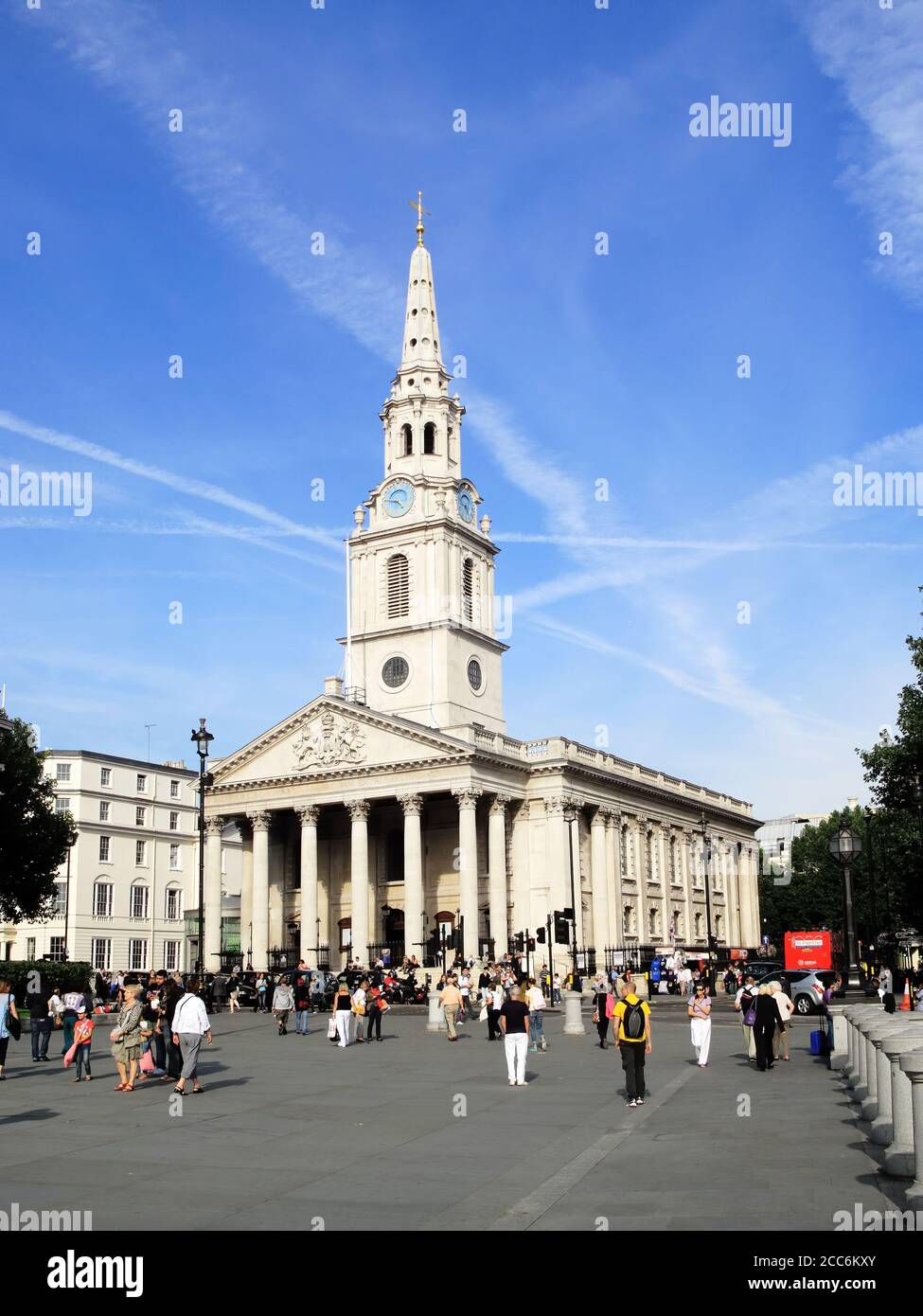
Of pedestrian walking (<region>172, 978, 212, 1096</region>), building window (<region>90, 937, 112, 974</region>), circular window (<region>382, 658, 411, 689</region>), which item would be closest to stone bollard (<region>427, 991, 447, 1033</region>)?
pedestrian walking (<region>172, 978, 212, 1096</region>)

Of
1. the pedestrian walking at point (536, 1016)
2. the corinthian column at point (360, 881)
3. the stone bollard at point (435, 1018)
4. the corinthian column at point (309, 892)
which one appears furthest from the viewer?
the corinthian column at point (309, 892)

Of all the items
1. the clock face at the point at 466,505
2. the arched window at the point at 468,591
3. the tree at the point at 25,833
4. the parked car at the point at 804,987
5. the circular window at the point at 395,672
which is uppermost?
the clock face at the point at 466,505

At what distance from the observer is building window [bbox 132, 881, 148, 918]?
3447 inches

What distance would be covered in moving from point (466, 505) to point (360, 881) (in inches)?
996

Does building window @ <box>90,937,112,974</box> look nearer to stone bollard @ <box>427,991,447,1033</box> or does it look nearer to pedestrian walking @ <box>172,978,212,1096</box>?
stone bollard @ <box>427,991,447,1033</box>

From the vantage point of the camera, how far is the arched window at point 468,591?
79.4 metres

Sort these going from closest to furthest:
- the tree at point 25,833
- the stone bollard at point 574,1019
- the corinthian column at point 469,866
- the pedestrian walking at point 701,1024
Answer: the pedestrian walking at point 701,1024 → the stone bollard at point 574,1019 → the tree at point 25,833 → the corinthian column at point 469,866

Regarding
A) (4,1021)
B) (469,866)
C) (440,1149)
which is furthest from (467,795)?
(440,1149)

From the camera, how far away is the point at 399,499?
261 ft

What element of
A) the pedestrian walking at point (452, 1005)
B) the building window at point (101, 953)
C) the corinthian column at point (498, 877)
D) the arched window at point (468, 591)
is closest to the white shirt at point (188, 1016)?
the pedestrian walking at point (452, 1005)

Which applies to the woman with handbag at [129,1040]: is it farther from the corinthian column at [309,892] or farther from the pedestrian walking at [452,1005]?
the corinthian column at [309,892]

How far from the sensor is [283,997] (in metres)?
37.8

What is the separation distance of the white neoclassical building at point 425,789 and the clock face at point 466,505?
0.14 meters
